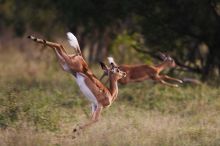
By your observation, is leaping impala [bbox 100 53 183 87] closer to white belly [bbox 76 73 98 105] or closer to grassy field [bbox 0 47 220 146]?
grassy field [bbox 0 47 220 146]

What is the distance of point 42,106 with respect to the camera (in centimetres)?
1022

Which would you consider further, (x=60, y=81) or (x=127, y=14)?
(x=60, y=81)

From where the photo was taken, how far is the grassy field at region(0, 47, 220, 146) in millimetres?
8867

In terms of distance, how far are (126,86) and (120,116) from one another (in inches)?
142

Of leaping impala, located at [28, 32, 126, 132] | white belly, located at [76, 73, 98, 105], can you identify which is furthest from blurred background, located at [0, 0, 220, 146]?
white belly, located at [76, 73, 98, 105]

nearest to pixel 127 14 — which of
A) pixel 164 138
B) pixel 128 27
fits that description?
pixel 128 27

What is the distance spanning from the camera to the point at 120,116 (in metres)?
10.9

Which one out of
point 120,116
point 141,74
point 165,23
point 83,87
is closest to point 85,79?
point 83,87

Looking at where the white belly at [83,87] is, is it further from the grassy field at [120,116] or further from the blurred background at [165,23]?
the blurred background at [165,23]

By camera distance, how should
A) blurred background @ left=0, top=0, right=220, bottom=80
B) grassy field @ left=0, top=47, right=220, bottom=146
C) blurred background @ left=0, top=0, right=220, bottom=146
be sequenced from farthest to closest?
blurred background @ left=0, top=0, right=220, bottom=80, blurred background @ left=0, top=0, right=220, bottom=146, grassy field @ left=0, top=47, right=220, bottom=146

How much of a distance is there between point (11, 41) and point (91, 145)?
1819cm

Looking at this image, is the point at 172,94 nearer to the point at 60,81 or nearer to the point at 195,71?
the point at 195,71

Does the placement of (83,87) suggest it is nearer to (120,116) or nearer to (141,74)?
(120,116)

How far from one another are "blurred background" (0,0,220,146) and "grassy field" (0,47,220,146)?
0.01 meters
